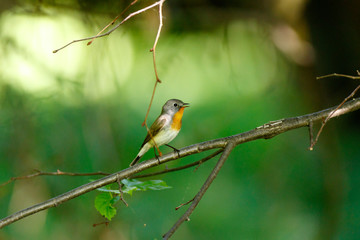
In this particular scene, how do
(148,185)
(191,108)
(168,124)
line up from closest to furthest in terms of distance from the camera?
(148,185), (168,124), (191,108)

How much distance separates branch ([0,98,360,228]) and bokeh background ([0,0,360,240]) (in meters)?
1.12

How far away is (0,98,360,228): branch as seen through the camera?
0.90 m

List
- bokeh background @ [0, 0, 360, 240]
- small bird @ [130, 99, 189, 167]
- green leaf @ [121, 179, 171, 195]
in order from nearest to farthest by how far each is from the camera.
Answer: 1. green leaf @ [121, 179, 171, 195]
2. small bird @ [130, 99, 189, 167]
3. bokeh background @ [0, 0, 360, 240]

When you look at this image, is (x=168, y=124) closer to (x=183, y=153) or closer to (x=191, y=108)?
(x=183, y=153)

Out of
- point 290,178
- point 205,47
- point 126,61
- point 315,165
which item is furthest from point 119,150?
point 315,165

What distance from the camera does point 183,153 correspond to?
0.93 m

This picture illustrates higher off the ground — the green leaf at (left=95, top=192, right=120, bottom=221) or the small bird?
the small bird

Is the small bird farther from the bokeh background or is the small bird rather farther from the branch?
the bokeh background

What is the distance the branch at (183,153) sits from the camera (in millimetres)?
898

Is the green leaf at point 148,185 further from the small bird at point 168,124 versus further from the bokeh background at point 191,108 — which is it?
the bokeh background at point 191,108

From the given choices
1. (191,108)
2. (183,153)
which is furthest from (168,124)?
(191,108)

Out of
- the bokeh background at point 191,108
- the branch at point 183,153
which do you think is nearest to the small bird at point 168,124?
the branch at point 183,153

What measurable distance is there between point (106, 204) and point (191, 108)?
1368 mm

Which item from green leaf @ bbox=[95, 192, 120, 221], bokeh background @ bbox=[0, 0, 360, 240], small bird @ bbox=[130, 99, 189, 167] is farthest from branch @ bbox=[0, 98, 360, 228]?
bokeh background @ bbox=[0, 0, 360, 240]
